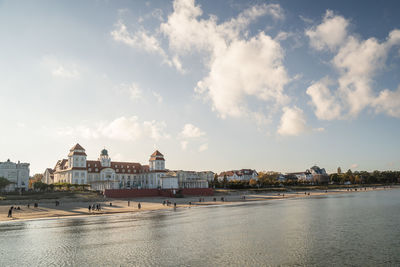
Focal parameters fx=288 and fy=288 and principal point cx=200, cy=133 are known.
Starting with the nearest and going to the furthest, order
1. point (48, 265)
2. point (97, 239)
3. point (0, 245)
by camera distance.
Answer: point (48, 265) < point (0, 245) < point (97, 239)

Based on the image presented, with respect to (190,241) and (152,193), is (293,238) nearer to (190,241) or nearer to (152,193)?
(190,241)

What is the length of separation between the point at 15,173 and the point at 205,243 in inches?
4208

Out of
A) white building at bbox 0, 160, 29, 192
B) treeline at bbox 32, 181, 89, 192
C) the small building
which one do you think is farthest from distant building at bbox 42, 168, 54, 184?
the small building

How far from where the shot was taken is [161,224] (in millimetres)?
45719

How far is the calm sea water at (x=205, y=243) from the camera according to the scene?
25.9 meters

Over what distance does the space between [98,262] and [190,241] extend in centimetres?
1125

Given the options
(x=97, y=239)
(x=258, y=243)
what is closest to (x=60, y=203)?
(x=97, y=239)

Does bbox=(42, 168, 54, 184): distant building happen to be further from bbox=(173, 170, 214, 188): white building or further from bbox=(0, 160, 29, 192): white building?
bbox=(173, 170, 214, 188): white building

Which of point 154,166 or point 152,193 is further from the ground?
point 154,166

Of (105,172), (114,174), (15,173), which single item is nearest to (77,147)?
(105,172)

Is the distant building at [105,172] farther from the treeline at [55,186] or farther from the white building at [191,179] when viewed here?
the white building at [191,179]

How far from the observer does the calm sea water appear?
2588cm

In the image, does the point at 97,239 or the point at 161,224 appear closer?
the point at 97,239

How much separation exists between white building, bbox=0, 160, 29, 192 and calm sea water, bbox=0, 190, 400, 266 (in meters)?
74.5
